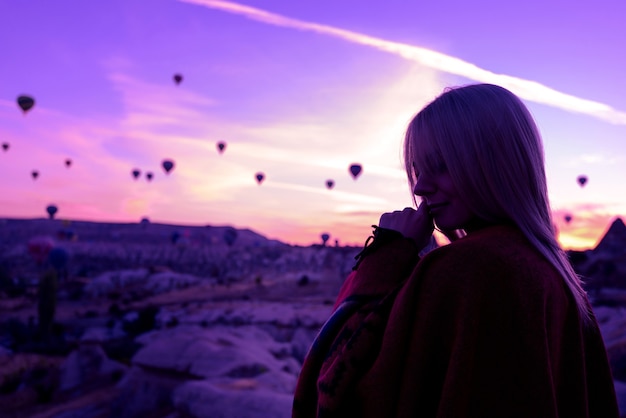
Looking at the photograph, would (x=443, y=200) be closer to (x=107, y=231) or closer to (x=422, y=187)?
(x=422, y=187)

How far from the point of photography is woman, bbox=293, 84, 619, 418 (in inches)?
57.8

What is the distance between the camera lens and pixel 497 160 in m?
1.64

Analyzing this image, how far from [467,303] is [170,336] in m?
11.1

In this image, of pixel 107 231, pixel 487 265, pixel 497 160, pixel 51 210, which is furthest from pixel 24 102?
pixel 107 231

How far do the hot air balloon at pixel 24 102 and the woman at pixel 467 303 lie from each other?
41.5 m

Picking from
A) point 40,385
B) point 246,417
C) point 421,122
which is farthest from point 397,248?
Answer: point 40,385

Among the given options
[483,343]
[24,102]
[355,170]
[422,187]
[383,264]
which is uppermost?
[24,102]

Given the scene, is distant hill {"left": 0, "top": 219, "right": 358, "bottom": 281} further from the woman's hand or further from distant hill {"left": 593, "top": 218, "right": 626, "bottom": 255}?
the woman's hand

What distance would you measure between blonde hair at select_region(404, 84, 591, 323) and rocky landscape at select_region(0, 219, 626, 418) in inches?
38.8

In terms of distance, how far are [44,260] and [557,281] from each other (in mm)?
69380

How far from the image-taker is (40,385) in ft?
42.9

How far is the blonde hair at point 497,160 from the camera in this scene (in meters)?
1.63

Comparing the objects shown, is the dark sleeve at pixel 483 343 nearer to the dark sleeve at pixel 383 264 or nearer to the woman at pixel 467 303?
the woman at pixel 467 303

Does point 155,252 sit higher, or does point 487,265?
point 487,265
